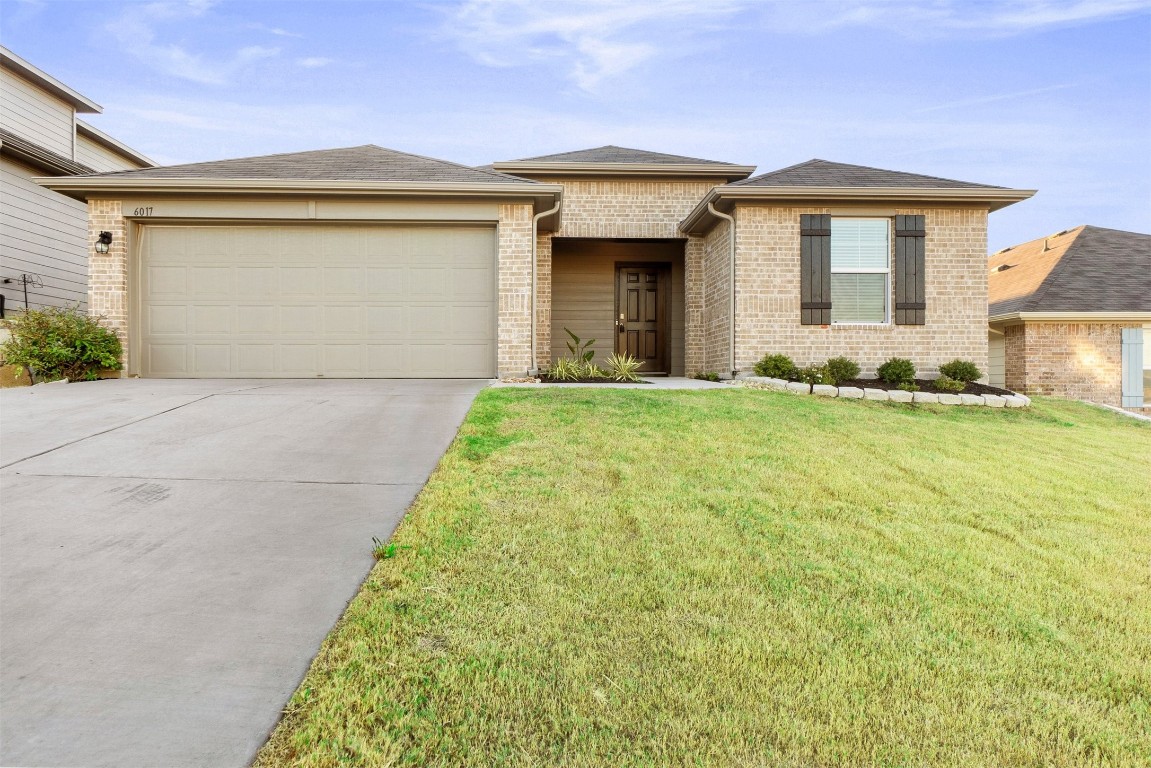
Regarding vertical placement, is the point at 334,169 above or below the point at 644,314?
above

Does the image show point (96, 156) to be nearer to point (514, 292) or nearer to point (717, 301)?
point (514, 292)

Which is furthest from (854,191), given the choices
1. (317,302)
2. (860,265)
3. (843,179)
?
(317,302)

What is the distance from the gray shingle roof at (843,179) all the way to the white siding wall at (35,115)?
1267cm

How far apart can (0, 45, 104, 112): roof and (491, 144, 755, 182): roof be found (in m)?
8.33

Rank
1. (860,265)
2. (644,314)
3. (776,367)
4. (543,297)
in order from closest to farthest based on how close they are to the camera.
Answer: (776,367) → (860,265) → (543,297) → (644,314)

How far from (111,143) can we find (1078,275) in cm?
2172

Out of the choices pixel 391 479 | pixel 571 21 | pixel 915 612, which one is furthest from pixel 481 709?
pixel 571 21

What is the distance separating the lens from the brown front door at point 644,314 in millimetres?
12055

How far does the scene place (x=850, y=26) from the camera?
12.5 m

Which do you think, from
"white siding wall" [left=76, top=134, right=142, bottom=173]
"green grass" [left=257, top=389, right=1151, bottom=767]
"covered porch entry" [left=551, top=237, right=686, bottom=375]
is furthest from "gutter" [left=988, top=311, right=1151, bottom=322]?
"white siding wall" [left=76, top=134, right=142, bottom=173]

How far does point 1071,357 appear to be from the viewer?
1160cm

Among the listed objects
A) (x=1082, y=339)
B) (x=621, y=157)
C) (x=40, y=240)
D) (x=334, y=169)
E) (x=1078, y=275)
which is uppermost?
(x=621, y=157)

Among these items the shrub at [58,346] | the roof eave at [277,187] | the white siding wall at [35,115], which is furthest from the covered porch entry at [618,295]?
the white siding wall at [35,115]

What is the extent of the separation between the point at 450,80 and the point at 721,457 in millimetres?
16784
